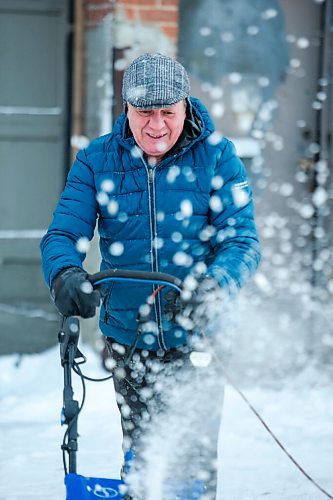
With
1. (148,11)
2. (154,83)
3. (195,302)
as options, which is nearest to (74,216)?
(154,83)

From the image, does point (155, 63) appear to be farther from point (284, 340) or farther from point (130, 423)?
point (284, 340)

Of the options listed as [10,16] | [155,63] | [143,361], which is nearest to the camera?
[155,63]

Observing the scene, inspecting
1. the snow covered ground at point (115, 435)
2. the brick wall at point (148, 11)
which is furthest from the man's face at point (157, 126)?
the brick wall at point (148, 11)

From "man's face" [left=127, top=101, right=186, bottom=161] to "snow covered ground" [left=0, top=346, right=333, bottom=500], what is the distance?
1.92 m

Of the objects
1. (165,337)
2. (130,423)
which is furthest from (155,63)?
(130,423)

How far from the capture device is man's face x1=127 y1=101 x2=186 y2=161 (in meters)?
3.29

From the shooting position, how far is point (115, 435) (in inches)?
213

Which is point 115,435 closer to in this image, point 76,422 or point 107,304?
point 107,304

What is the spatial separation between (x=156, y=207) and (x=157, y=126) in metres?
0.31

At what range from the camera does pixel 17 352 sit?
6.43 m

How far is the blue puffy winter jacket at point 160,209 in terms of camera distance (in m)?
3.43

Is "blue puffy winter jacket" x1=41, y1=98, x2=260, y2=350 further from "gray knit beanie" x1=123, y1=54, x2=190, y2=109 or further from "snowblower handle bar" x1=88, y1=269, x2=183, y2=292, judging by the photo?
"snowblower handle bar" x1=88, y1=269, x2=183, y2=292

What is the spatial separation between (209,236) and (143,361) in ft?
1.70

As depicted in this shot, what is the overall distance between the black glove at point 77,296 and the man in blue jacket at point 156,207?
249mm
